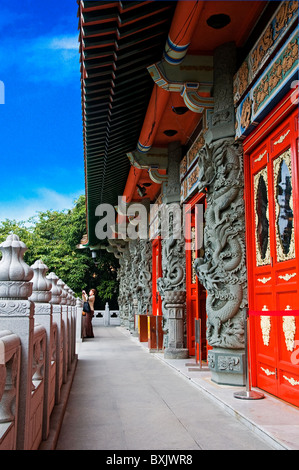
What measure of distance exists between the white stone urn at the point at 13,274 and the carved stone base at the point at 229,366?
3.29 metres

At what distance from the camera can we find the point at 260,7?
4793 mm

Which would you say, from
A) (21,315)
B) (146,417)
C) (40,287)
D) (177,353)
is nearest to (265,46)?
(40,287)

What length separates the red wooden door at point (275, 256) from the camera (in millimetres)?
4133

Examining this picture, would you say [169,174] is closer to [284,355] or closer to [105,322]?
[284,355]

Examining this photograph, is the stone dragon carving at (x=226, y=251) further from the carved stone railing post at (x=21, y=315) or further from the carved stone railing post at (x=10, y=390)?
the carved stone railing post at (x=10, y=390)

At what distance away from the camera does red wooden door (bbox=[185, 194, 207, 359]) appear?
24.8 ft

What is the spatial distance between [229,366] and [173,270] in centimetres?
344

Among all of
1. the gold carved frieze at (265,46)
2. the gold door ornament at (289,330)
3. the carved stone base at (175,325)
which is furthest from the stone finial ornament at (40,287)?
the carved stone base at (175,325)

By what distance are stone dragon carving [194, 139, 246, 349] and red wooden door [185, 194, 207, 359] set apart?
2.09 m

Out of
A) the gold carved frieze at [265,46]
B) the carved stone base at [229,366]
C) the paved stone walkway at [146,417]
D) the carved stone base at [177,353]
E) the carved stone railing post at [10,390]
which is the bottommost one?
the paved stone walkway at [146,417]

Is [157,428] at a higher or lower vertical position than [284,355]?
lower

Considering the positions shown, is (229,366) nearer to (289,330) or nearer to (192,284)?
(289,330)
